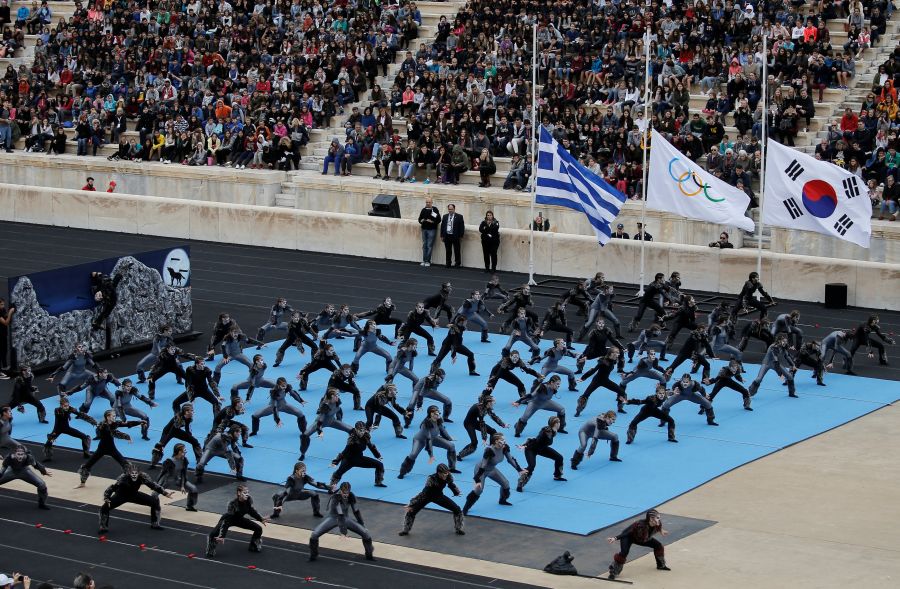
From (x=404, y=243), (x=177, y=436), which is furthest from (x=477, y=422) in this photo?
(x=404, y=243)

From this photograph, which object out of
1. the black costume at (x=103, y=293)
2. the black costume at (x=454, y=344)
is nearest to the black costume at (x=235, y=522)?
the black costume at (x=454, y=344)

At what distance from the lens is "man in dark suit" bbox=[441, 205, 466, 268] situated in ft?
136

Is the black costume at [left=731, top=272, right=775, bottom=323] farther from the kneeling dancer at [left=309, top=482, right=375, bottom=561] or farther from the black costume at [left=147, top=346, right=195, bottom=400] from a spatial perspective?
the kneeling dancer at [left=309, top=482, right=375, bottom=561]

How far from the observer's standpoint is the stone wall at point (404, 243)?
3788 cm

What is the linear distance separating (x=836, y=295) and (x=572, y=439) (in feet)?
39.5

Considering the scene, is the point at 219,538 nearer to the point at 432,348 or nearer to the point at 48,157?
the point at 432,348

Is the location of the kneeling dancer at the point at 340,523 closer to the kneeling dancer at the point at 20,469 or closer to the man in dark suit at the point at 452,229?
the kneeling dancer at the point at 20,469

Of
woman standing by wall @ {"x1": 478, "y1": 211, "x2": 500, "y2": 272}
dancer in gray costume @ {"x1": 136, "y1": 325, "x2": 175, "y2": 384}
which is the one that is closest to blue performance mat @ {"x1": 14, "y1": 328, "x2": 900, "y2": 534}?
dancer in gray costume @ {"x1": 136, "y1": 325, "x2": 175, "y2": 384}

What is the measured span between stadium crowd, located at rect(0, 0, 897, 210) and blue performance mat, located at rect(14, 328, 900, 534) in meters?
11.4

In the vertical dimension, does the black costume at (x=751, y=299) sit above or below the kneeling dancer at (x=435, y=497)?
above

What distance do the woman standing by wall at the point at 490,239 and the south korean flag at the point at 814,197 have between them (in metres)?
8.19

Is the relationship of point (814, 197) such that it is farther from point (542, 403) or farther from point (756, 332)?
point (542, 403)

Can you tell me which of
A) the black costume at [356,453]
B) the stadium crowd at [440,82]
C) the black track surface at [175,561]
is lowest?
the black track surface at [175,561]

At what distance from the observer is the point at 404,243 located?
4306cm
